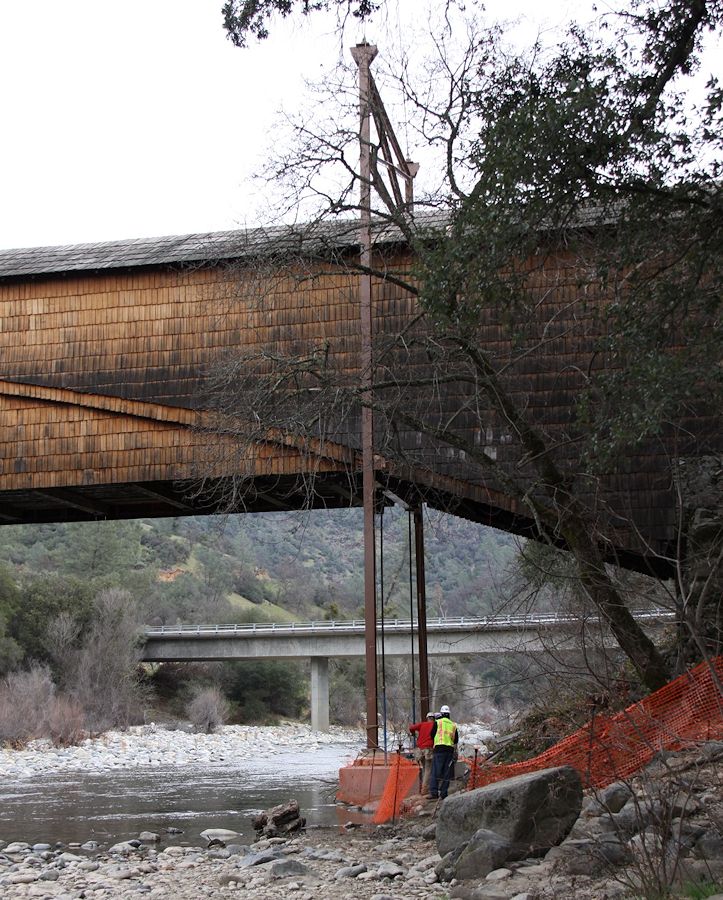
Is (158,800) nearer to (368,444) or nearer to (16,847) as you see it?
(16,847)

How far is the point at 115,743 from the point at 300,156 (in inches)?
1158

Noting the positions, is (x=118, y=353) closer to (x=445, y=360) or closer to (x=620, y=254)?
(x=445, y=360)

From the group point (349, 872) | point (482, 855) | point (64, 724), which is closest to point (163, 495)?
point (349, 872)

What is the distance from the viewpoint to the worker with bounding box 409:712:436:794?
38.2ft

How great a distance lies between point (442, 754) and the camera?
446 inches

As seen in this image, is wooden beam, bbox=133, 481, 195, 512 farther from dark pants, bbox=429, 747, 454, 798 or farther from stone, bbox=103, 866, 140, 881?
stone, bbox=103, 866, 140, 881

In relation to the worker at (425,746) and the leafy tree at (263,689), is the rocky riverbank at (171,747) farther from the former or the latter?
the worker at (425,746)

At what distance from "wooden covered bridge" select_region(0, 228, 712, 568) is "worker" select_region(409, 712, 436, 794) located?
3.51 meters

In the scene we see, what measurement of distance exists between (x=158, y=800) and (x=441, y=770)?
25.0 feet

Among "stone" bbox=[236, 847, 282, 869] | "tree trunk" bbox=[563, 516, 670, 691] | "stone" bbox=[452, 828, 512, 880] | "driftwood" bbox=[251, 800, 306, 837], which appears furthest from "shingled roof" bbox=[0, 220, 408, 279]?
"stone" bbox=[452, 828, 512, 880]

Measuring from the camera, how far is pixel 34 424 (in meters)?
15.9

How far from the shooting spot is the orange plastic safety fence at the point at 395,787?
1103 centimetres

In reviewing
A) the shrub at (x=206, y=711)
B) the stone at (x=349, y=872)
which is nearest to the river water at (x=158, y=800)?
the stone at (x=349, y=872)

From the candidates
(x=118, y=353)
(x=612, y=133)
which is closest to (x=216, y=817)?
(x=118, y=353)
